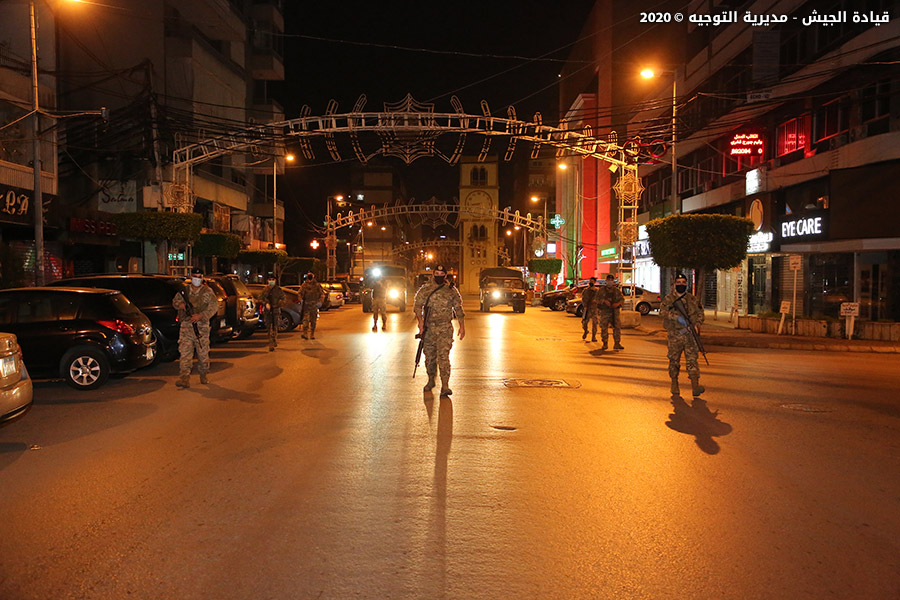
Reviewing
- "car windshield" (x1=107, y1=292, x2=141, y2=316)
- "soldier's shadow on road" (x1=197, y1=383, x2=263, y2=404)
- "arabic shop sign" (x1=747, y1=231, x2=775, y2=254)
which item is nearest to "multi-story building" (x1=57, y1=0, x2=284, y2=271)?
"car windshield" (x1=107, y1=292, x2=141, y2=316)

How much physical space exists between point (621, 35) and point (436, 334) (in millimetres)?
56581

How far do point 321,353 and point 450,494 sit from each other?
11691 millimetres

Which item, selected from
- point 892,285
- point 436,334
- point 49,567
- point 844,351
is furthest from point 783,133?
point 49,567

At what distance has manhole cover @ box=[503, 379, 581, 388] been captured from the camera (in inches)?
481

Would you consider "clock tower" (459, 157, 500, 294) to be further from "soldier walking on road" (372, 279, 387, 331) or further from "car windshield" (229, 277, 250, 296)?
"car windshield" (229, 277, 250, 296)

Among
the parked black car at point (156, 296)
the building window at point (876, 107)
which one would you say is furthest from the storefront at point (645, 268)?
the parked black car at point (156, 296)

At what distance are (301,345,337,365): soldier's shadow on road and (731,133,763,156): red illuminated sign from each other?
20129mm

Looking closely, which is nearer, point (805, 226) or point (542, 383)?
point (542, 383)

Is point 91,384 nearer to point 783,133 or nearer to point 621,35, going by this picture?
point 783,133

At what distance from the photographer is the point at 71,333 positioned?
1152 centimetres

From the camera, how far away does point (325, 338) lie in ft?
71.2

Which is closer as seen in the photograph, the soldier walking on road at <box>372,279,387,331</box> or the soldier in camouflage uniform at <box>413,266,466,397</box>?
the soldier in camouflage uniform at <box>413,266,466,397</box>

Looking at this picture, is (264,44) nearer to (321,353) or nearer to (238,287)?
(238,287)

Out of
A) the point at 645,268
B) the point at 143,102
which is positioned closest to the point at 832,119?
the point at 143,102
